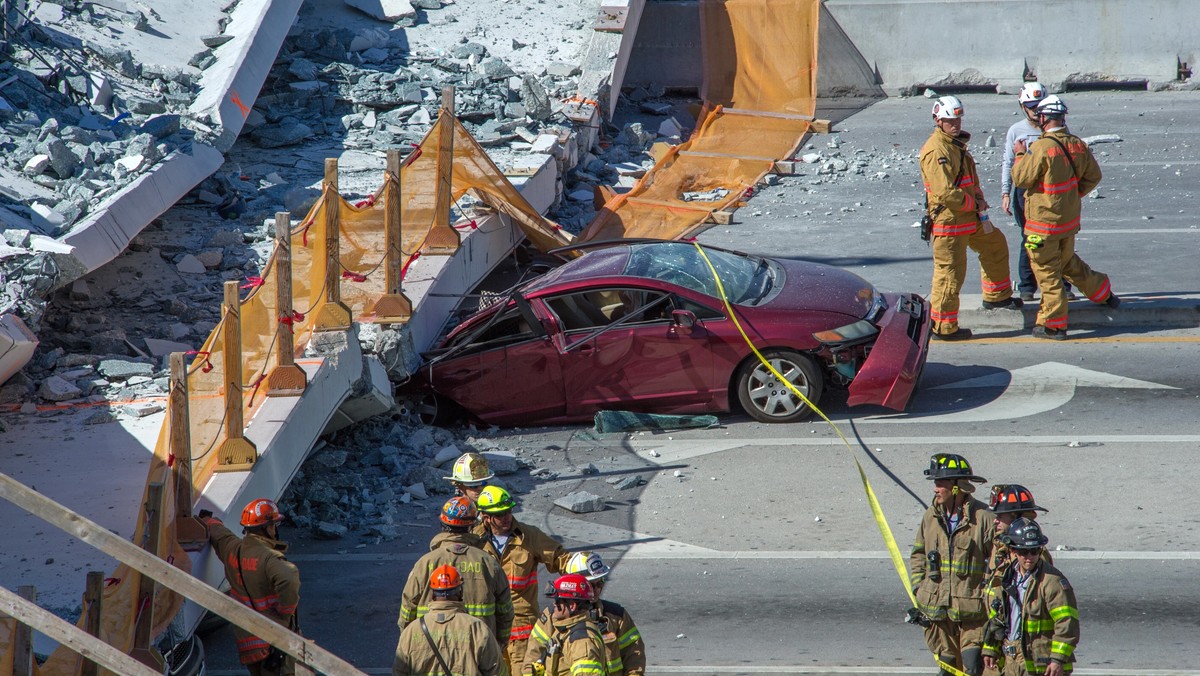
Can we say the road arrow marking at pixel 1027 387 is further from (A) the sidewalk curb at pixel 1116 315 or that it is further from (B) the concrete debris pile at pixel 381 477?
(B) the concrete debris pile at pixel 381 477

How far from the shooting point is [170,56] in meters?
15.8

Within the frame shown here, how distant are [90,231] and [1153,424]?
338 inches

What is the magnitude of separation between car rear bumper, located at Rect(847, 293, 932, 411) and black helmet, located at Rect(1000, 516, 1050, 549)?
A: 388 cm

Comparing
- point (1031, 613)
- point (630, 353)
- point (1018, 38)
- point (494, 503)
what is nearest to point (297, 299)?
point (630, 353)

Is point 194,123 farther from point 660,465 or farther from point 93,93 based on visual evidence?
point 660,465

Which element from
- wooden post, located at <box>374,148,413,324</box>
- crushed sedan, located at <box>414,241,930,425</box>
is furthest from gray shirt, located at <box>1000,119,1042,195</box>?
wooden post, located at <box>374,148,413,324</box>

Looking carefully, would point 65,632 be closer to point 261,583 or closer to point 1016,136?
point 261,583

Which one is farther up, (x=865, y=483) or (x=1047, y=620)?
(x=1047, y=620)

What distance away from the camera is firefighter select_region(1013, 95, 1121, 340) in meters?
11.3

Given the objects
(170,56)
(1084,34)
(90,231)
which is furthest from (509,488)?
(1084,34)

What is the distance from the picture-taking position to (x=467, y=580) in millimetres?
6707

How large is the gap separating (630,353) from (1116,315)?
4.74 metres

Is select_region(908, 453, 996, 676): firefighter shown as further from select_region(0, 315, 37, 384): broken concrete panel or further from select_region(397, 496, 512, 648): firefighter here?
select_region(0, 315, 37, 384): broken concrete panel

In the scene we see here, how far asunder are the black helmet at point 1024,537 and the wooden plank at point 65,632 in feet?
13.1
